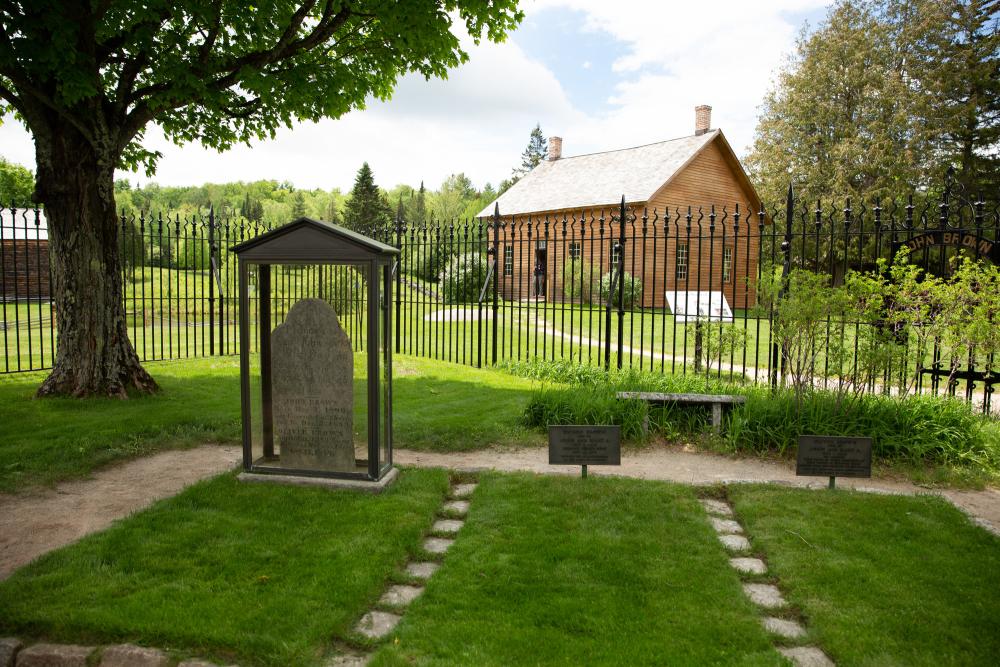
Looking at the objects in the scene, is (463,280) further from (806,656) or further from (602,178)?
(602,178)

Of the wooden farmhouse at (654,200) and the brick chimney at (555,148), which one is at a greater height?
the brick chimney at (555,148)

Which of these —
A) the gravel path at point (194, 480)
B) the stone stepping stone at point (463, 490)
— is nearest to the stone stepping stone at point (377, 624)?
the stone stepping stone at point (463, 490)

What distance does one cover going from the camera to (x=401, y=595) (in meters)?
3.69

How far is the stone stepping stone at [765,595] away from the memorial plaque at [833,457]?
1.76 metres

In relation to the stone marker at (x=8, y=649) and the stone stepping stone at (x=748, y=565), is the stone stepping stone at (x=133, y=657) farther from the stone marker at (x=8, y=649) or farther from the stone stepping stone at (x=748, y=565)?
the stone stepping stone at (x=748, y=565)

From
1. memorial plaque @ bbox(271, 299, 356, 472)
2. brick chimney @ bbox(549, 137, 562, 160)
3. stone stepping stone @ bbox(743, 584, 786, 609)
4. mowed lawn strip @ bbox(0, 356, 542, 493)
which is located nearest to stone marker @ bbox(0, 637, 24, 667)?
memorial plaque @ bbox(271, 299, 356, 472)

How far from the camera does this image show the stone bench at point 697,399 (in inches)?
281

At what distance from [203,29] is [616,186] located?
70.0ft

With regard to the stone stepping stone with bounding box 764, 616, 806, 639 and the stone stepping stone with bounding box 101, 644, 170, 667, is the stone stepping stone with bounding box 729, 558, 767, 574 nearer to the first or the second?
the stone stepping stone with bounding box 764, 616, 806, 639

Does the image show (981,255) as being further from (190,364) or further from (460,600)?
(190,364)

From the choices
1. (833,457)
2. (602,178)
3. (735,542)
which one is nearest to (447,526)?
(735,542)

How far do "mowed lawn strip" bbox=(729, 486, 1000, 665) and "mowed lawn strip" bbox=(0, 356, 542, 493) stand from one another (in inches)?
119

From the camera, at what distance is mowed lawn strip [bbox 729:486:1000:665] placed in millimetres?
3195

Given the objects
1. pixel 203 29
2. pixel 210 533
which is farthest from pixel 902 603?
pixel 203 29
